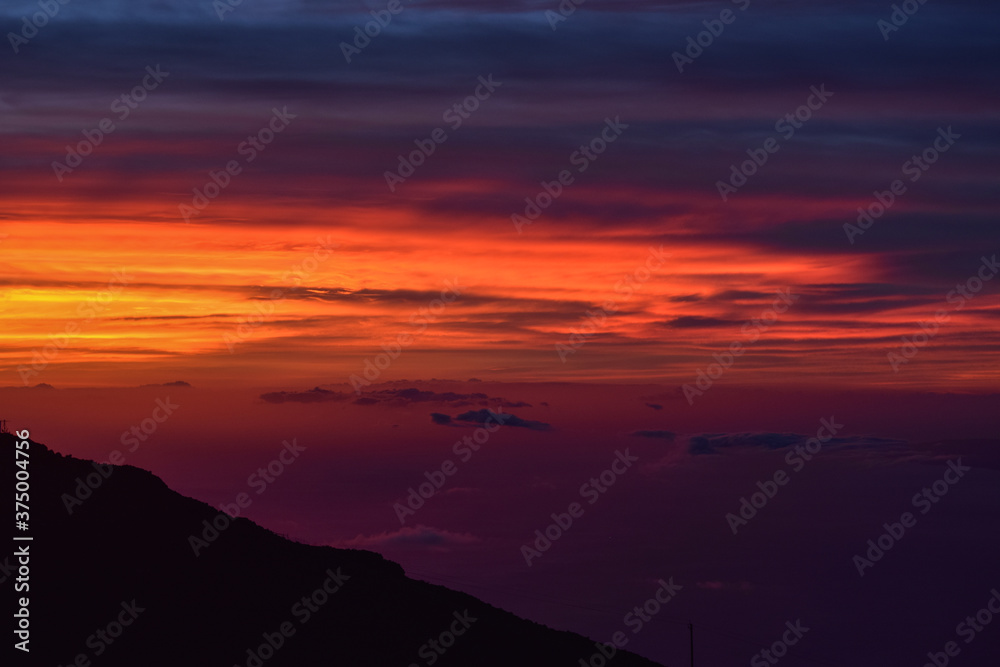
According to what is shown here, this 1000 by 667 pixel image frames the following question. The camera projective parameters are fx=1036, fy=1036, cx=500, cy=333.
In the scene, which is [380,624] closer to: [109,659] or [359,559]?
[359,559]

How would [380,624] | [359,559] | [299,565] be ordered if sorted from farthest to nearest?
[359,559] < [299,565] < [380,624]

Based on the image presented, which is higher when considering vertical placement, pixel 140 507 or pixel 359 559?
pixel 140 507

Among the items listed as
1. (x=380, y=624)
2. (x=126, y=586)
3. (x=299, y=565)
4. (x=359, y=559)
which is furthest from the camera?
(x=359, y=559)

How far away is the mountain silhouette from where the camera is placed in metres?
49.6

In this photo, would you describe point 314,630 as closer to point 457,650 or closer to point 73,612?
point 457,650

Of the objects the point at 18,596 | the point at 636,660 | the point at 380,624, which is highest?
the point at 18,596

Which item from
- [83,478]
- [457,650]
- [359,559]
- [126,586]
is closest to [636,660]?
[457,650]

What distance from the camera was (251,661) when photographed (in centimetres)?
4978

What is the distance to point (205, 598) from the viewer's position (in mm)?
55344

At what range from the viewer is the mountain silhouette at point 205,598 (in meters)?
49.6

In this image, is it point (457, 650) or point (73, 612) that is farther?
point (457, 650)

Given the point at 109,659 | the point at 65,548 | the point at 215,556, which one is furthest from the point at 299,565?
the point at 109,659

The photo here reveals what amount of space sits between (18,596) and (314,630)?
48.5 feet

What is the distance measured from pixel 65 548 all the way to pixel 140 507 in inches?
347
